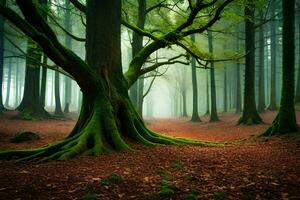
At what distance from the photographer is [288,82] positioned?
9.96 metres

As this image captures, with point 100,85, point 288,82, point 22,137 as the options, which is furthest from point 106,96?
point 288,82

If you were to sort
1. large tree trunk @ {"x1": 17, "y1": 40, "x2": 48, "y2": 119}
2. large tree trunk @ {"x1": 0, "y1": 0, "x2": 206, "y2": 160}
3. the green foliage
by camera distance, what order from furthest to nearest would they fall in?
large tree trunk @ {"x1": 17, "y1": 40, "x2": 48, "y2": 119}, the green foliage, large tree trunk @ {"x1": 0, "y1": 0, "x2": 206, "y2": 160}

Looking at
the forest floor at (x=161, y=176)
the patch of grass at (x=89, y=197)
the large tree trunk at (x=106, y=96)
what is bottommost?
the patch of grass at (x=89, y=197)

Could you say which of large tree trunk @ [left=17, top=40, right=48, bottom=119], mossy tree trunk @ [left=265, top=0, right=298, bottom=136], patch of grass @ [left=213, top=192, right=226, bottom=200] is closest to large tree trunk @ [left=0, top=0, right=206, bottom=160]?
mossy tree trunk @ [left=265, top=0, right=298, bottom=136]

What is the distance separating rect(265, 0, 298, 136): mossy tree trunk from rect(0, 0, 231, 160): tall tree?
3.32m

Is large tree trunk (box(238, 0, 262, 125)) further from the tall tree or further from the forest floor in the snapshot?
the forest floor

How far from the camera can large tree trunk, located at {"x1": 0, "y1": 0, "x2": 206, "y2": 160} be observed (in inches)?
302

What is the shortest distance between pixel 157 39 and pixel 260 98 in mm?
15898

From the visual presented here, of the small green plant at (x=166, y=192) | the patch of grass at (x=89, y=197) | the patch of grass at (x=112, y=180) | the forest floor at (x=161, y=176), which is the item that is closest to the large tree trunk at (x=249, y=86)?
the forest floor at (x=161, y=176)

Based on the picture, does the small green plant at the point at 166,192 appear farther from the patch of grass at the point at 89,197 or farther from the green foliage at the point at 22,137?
the green foliage at the point at 22,137

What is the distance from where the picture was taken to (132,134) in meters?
8.48

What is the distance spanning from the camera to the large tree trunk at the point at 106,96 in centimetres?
767

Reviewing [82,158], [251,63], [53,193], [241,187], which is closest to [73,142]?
[82,158]

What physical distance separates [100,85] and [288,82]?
658cm
